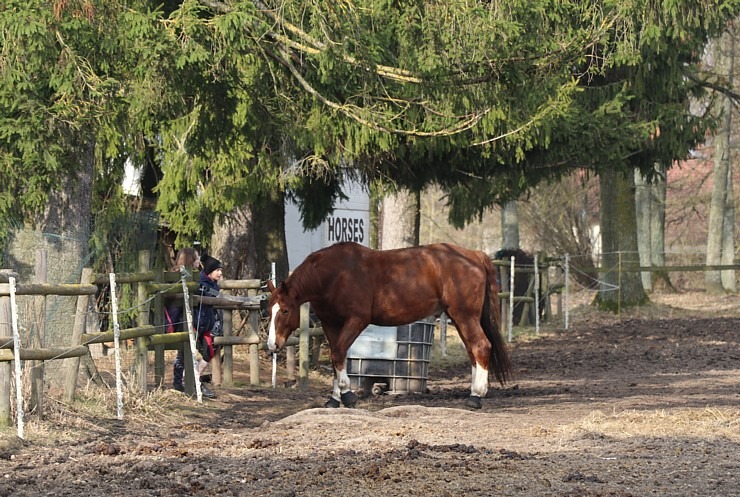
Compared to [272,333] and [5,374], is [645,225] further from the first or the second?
[5,374]

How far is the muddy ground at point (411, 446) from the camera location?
6.96 m

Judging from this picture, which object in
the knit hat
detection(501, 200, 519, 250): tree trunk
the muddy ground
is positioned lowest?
the muddy ground

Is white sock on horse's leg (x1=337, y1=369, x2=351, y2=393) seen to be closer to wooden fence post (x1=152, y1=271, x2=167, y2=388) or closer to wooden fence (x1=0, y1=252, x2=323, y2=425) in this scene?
wooden fence (x1=0, y1=252, x2=323, y2=425)

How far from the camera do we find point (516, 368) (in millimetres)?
16562

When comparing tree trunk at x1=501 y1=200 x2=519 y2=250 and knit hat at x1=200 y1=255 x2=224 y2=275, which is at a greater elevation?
tree trunk at x1=501 y1=200 x2=519 y2=250

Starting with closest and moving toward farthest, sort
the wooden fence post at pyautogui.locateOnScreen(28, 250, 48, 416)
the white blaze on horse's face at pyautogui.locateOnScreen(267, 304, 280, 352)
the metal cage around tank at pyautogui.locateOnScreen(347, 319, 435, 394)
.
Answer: the wooden fence post at pyautogui.locateOnScreen(28, 250, 48, 416) → the white blaze on horse's face at pyautogui.locateOnScreen(267, 304, 280, 352) → the metal cage around tank at pyautogui.locateOnScreen(347, 319, 435, 394)

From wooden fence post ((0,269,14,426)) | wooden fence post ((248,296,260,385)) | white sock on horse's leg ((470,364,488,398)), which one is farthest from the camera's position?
wooden fence post ((248,296,260,385))

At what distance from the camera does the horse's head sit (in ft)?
38.9

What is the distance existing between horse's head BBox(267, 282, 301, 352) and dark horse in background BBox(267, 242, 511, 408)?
0.04ft

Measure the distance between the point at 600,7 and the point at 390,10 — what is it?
198 centimetres

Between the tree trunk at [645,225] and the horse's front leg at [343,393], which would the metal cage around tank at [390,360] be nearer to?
the horse's front leg at [343,393]

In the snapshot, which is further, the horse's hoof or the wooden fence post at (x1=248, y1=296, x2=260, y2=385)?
the wooden fence post at (x1=248, y1=296, x2=260, y2=385)

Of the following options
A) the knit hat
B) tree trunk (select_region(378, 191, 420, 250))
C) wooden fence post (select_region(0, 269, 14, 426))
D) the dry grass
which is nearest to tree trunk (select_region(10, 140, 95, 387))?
wooden fence post (select_region(0, 269, 14, 426))

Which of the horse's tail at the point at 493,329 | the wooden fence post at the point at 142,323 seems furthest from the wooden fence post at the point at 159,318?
the horse's tail at the point at 493,329
